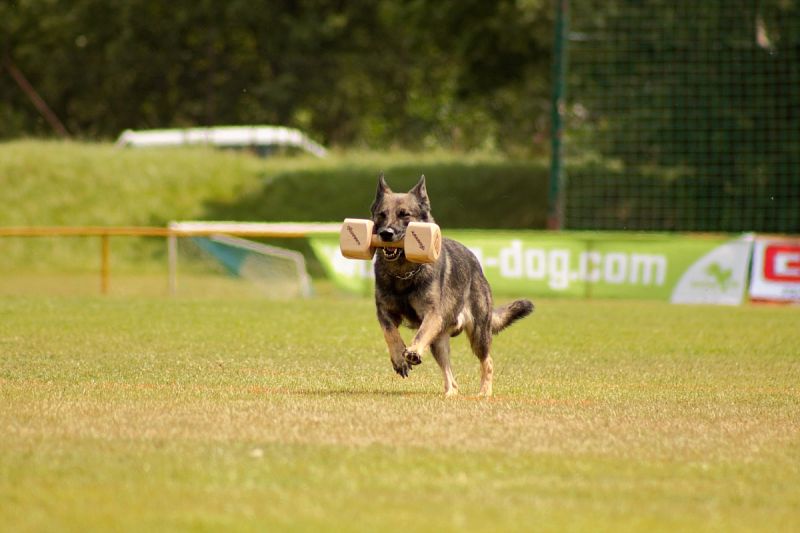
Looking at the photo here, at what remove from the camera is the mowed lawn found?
240 inches

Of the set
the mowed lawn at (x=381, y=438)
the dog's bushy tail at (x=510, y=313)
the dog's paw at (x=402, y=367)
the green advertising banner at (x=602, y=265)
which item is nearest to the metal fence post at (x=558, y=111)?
the green advertising banner at (x=602, y=265)

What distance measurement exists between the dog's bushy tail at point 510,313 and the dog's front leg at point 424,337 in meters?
1.24

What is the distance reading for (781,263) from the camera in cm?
2391

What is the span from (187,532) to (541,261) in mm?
19023

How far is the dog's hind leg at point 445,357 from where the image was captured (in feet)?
33.8

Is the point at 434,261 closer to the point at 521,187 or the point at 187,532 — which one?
the point at 187,532

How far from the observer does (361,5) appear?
53719 mm

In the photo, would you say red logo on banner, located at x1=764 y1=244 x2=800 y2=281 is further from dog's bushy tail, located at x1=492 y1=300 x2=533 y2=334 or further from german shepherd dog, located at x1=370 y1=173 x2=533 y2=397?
german shepherd dog, located at x1=370 y1=173 x2=533 y2=397

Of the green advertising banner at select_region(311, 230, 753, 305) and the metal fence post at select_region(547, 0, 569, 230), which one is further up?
the metal fence post at select_region(547, 0, 569, 230)

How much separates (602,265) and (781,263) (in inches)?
122

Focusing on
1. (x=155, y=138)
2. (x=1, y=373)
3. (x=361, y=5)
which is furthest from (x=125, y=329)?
(x=361, y=5)

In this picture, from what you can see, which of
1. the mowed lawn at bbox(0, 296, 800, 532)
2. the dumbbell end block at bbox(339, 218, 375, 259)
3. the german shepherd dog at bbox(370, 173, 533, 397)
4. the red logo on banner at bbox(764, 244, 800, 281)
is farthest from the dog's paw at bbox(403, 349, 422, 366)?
the red logo on banner at bbox(764, 244, 800, 281)

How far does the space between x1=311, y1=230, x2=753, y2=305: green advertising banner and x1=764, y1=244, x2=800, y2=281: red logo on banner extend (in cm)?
38

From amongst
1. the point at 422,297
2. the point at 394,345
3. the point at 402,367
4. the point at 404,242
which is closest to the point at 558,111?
the point at 422,297
